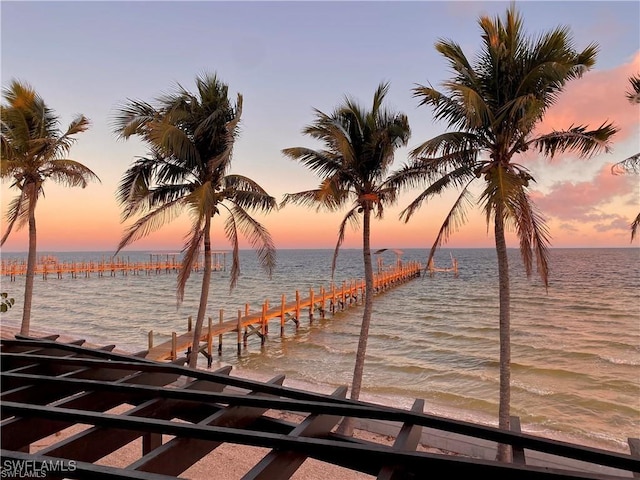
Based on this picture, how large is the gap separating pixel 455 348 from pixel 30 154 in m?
22.5

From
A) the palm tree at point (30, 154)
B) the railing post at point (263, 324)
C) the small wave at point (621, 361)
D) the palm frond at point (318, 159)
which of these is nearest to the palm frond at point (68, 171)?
the palm tree at point (30, 154)

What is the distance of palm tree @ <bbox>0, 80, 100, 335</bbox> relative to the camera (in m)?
12.8

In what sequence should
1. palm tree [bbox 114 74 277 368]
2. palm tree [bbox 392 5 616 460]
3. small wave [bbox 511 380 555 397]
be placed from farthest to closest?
small wave [bbox 511 380 555 397]
palm tree [bbox 114 74 277 368]
palm tree [bbox 392 5 616 460]

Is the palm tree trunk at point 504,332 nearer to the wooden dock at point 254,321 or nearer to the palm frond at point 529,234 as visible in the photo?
the palm frond at point 529,234

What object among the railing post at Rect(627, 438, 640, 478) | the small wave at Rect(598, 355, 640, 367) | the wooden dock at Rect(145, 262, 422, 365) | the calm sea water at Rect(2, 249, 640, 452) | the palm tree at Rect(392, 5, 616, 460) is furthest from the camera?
the small wave at Rect(598, 355, 640, 367)

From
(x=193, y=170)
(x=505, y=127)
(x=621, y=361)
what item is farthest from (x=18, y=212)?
(x=621, y=361)

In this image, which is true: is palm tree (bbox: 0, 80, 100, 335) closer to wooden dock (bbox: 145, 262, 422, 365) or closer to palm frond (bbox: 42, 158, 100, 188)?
palm frond (bbox: 42, 158, 100, 188)

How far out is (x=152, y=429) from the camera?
226 cm

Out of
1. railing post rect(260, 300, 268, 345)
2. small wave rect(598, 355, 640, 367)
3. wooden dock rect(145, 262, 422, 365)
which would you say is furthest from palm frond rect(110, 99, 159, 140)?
small wave rect(598, 355, 640, 367)

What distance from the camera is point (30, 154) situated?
43.0 feet

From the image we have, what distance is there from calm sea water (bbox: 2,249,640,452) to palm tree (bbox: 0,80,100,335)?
10064 millimetres

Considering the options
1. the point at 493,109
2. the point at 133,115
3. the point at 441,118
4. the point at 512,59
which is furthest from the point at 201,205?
the point at 512,59

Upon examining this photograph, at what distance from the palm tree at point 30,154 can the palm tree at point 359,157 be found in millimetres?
8351

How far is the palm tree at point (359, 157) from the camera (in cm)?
1054
